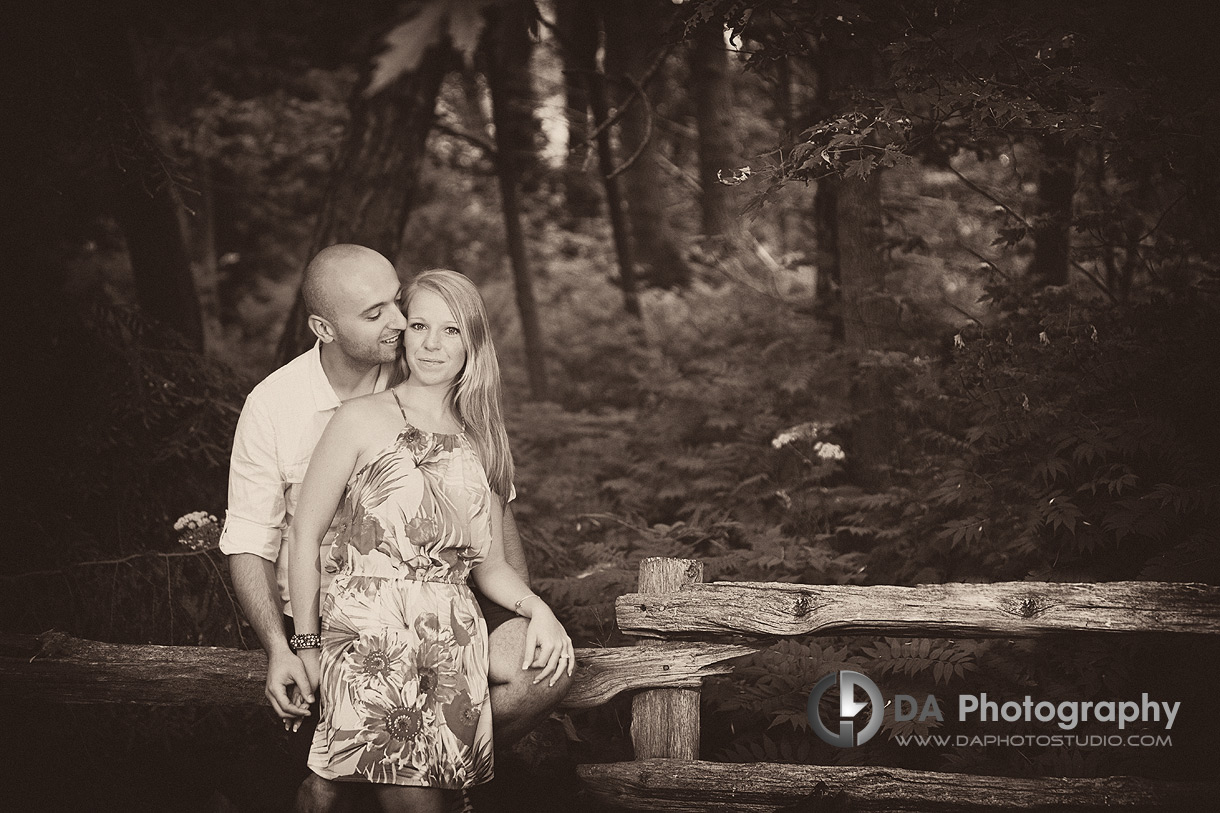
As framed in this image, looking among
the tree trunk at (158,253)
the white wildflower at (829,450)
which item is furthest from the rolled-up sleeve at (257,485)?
the white wildflower at (829,450)

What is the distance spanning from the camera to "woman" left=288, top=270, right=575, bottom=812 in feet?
10.3

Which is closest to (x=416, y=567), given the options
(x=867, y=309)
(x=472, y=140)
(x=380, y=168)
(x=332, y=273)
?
(x=332, y=273)

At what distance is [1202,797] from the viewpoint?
3527 mm

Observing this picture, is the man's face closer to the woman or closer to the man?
the man

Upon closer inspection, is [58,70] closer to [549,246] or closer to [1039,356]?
[1039,356]

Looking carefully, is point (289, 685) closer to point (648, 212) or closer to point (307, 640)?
point (307, 640)

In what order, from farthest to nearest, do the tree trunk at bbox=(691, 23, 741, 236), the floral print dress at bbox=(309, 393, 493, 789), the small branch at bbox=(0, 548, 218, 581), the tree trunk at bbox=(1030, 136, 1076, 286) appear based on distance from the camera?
the tree trunk at bbox=(691, 23, 741, 236)
the tree trunk at bbox=(1030, 136, 1076, 286)
the small branch at bbox=(0, 548, 218, 581)
the floral print dress at bbox=(309, 393, 493, 789)

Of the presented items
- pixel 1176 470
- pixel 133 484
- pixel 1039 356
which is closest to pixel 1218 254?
pixel 1039 356

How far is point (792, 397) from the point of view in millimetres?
6656

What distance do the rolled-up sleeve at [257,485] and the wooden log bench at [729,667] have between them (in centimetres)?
66

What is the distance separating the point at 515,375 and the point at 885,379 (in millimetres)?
5472

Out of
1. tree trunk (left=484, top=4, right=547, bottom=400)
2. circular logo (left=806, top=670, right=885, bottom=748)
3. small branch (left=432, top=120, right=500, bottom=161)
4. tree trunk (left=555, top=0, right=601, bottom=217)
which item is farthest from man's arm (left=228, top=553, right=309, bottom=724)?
tree trunk (left=484, top=4, right=547, bottom=400)

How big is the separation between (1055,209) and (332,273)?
454 cm

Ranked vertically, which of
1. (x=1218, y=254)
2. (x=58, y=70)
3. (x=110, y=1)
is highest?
(x=110, y=1)
